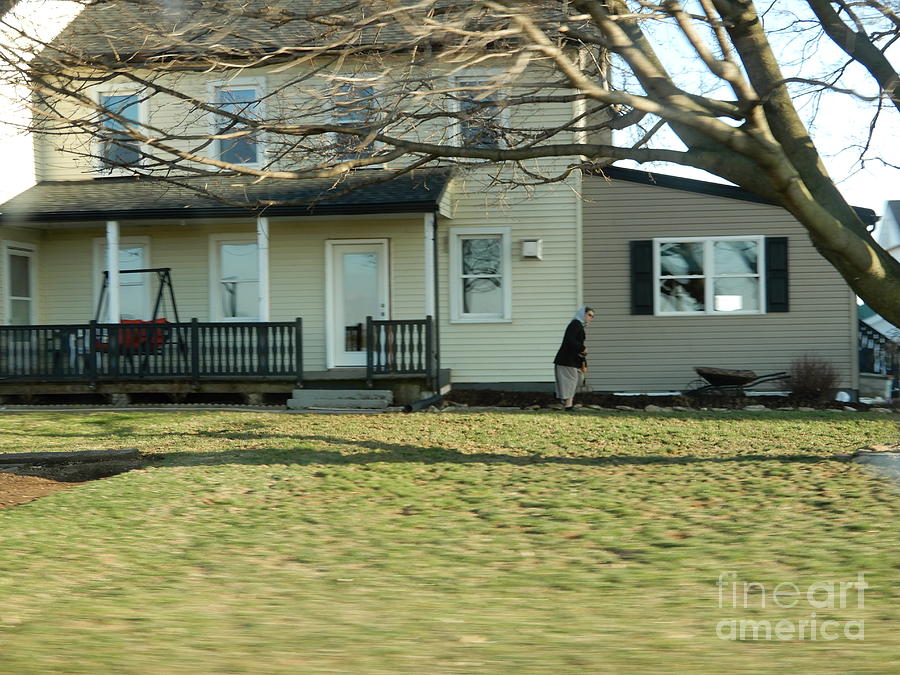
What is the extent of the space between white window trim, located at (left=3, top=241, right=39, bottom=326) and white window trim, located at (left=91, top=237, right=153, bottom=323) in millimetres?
1214

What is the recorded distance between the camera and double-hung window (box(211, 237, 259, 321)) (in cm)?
1806

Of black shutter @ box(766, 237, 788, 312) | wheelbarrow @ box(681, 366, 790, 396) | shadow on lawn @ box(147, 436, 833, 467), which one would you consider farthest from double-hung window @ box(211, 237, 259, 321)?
black shutter @ box(766, 237, 788, 312)

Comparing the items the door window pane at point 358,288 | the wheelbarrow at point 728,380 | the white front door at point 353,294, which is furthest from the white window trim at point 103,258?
the wheelbarrow at point 728,380

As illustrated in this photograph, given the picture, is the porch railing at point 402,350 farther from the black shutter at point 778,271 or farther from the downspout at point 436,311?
the black shutter at point 778,271

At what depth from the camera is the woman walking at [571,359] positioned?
48.4ft

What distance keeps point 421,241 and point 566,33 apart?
9.15 meters

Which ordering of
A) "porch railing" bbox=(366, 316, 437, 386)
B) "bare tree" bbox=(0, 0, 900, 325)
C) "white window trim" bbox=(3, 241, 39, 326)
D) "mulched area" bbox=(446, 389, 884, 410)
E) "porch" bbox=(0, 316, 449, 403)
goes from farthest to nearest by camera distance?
"white window trim" bbox=(3, 241, 39, 326)
"porch" bbox=(0, 316, 449, 403)
"porch railing" bbox=(366, 316, 437, 386)
"mulched area" bbox=(446, 389, 884, 410)
"bare tree" bbox=(0, 0, 900, 325)

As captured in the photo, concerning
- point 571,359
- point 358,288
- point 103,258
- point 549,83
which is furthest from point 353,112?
point 103,258

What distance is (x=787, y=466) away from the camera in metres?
9.34

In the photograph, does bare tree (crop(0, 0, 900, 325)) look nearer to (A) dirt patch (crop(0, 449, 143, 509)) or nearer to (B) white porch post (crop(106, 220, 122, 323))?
(A) dirt patch (crop(0, 449, 143, 509))

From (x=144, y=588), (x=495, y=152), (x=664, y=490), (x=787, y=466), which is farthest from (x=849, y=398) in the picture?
(x=144, y=588)

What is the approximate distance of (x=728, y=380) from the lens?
52.3 ft

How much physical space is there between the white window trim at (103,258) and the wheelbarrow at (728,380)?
10.8 m

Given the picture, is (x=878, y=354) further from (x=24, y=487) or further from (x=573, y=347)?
(x=24, y=487)
